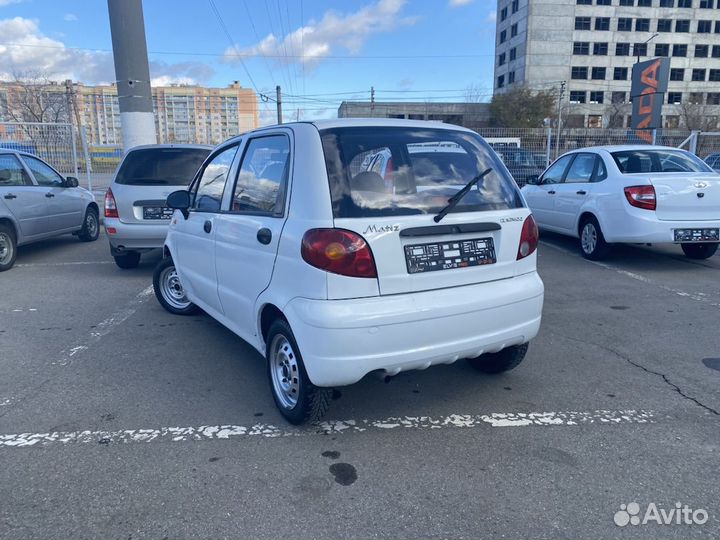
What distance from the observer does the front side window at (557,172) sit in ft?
28.6

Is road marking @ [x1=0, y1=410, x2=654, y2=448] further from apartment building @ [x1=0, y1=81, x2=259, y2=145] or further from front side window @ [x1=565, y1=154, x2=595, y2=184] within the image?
apartment building @ [x1=0, y1=81, x2=259, y2=145]

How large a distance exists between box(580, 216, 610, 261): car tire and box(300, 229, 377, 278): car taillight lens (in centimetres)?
580

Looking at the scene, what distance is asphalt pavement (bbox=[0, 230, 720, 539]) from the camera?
2.40m

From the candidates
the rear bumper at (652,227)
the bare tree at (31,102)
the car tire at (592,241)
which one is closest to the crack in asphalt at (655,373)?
the rear bumper at (652,227)

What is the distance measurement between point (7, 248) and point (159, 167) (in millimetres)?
2905

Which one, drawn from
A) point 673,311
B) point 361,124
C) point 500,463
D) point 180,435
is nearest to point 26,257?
point 180,435

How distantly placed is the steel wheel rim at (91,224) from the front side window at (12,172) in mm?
1875

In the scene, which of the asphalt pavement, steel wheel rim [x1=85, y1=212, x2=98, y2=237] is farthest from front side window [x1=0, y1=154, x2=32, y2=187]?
the asphalt pavement

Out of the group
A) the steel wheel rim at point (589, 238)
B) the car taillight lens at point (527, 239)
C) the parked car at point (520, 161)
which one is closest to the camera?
the car taillight lens at point (527, 239)

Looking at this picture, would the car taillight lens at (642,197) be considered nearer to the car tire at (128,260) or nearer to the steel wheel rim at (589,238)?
the steel wheel rim at (589,238)

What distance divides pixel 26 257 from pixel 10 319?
4090mm

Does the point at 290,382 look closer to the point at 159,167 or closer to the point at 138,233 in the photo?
the point at 138,233

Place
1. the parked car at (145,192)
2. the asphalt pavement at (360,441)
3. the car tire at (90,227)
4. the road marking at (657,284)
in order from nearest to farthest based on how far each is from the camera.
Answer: the asphalt pavement at (360,441), the road marking at (657,284), the parked car at (145,192), the car tire at (90,227)

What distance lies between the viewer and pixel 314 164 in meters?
2.96
